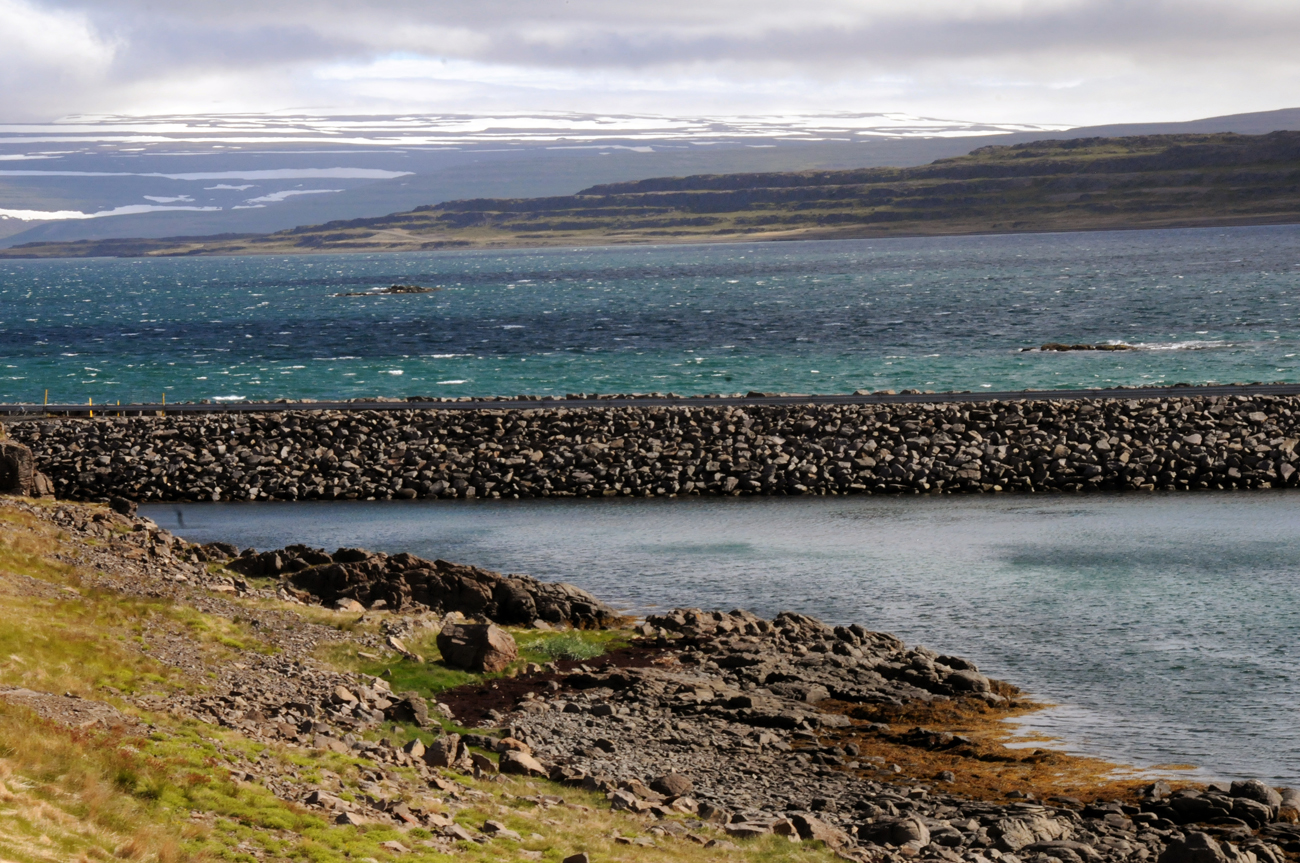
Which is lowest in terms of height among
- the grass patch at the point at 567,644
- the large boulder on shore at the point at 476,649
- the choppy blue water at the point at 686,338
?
the choppy blue water at the point at 686,338

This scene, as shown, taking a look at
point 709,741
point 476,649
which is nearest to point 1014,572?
point 476,649

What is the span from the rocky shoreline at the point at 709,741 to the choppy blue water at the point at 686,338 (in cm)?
4558

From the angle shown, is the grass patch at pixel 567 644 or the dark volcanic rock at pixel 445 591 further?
the dark volcanic rock at pixel 445 591

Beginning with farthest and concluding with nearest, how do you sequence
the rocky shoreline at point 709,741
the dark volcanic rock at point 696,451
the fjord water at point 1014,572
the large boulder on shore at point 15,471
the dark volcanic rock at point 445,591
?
the dark volcanic rock at point 696,451 → the large boulder on shore at point 15,471 → the dark volcanic rock at point 445,591 → the fjord water at point 1014,572 → the rocky shoreline at point 709,741

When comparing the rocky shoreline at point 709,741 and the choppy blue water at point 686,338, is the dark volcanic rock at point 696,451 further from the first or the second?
the choppy blue water at point 686,338

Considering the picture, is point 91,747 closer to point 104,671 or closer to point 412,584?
point 104,671

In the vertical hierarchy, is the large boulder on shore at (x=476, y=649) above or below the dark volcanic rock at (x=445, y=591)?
above

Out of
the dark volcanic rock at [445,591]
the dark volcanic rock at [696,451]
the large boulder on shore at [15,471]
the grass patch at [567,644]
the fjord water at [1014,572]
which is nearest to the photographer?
the fjord water at [1014,572]

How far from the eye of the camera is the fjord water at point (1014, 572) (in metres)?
19.8

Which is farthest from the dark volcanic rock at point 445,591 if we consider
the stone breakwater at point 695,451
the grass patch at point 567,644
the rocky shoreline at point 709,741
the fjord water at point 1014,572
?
the stone breakwater at point 695,451

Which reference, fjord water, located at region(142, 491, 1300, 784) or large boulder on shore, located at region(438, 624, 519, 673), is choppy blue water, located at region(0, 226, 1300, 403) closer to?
fjord water, located at region(142, 491, 1300, 784)

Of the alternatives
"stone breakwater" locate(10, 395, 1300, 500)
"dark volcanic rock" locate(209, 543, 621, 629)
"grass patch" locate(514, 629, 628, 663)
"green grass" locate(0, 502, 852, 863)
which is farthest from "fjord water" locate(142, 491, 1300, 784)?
"green grass" locate(0, 502, 852, 863)

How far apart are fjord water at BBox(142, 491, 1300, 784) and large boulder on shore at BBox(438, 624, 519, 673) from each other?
7237 millimetres

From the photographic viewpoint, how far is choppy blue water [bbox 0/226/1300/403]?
73938mm
